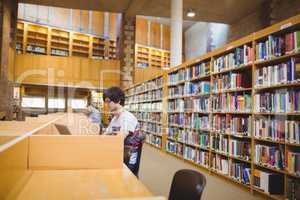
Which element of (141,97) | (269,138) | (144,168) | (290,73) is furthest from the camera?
(141,97)

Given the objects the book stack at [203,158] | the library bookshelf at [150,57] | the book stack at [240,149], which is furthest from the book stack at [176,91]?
the library bookshelf at [150,57]

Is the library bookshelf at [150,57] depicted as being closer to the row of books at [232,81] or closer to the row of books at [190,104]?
the row of books at [190,104]

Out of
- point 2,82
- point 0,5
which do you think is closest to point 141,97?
point 2,82

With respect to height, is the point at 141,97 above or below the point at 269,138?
above

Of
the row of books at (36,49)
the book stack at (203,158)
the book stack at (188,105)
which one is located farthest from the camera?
the row of books at (36,49)

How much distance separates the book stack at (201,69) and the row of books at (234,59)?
0.87 ft

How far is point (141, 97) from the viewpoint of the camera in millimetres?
9594

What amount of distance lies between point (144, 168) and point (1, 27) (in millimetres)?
6464

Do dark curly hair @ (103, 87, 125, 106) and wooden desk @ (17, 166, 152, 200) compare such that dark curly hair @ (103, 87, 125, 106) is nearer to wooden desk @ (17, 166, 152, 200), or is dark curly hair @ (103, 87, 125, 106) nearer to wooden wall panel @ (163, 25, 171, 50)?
wooden desk @ (17, 166, 152, 200)

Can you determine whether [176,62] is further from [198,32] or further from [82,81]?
[198,32]

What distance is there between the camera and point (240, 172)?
3988mm

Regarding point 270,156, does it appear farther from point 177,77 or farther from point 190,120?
point 177,77

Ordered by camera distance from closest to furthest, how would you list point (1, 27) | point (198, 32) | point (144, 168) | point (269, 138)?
1. point (269, 138)
2. point (144, 168)
3. point (1, 27)
4. point (198, 32)

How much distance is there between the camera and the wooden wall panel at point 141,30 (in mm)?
13375
